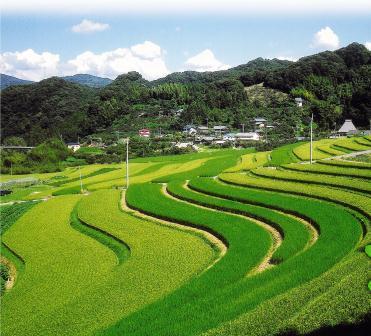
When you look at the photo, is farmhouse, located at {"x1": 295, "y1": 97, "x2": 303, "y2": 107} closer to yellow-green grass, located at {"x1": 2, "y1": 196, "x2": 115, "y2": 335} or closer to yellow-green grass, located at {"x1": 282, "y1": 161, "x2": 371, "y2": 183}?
yellow-green grass, located at {"x1": 282, "y1": 161, "x2": 371, "y2": 183}

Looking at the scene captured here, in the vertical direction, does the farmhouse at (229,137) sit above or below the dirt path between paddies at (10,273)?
below

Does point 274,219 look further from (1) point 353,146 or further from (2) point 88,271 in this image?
(1) point 353,146

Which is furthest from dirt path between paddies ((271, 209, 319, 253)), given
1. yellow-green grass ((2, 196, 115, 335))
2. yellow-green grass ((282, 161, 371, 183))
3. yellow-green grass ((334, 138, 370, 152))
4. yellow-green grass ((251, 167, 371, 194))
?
yellow-green grass ((334, 138, 370, 152))

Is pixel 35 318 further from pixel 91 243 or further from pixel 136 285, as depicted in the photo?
pixel 91 243

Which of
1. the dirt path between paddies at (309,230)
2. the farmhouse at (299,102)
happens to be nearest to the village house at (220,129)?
the farmhouse at (299,102)

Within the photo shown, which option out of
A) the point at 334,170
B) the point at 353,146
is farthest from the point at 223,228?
the point at 353,146

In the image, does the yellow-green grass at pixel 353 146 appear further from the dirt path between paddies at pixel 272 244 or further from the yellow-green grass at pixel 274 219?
the dirt path between paddies at pixel 272 244

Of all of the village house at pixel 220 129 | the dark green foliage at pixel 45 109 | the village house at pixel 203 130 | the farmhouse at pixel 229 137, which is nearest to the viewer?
the farmhouse at pixel 229 137
